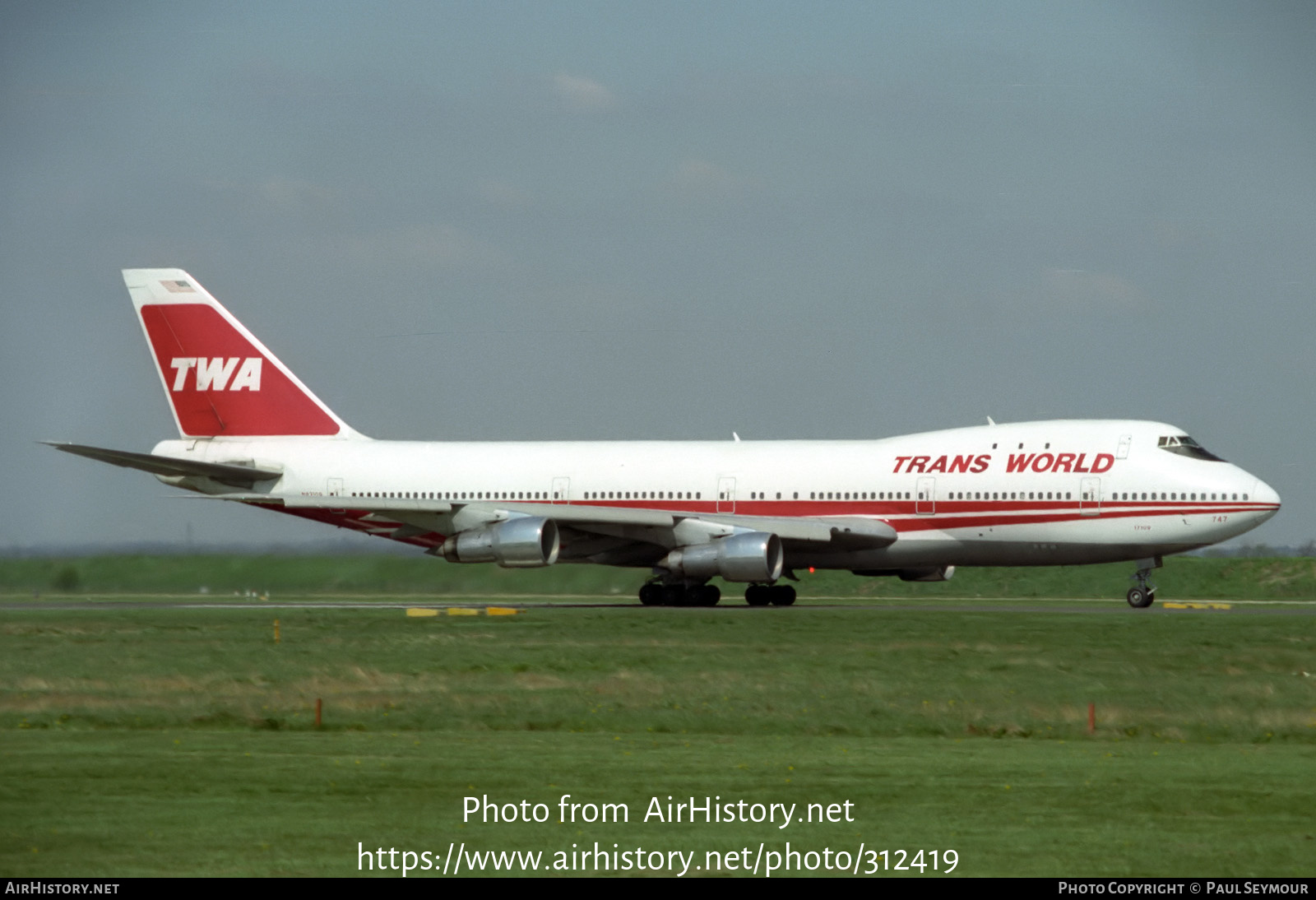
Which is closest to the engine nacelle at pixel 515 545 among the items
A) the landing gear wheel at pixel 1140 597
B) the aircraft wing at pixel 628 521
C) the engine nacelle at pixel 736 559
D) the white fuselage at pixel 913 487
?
the aircraft wing at pixel 628 521

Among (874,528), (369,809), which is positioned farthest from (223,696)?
(874,528)

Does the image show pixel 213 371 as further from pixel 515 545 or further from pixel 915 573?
pixel 915 573

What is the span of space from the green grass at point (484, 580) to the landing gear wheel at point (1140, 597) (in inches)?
539

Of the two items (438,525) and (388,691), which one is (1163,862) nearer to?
(388,691)

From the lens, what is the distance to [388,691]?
24750mm

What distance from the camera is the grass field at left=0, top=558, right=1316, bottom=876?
13.1 meters

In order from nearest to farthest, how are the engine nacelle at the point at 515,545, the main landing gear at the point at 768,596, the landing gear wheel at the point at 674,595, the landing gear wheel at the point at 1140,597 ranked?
the landing gear wheel at the point at 1140,597
the engine nacelle at the point at 515,545
the landing gear wheel at the point at 674,595
the main landing gear at the point at 768,596

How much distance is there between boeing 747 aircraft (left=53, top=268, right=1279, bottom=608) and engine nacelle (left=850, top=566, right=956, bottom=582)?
0.07 meters

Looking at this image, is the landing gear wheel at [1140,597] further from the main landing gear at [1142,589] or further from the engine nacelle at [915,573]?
the engine nacelle at [915,573]

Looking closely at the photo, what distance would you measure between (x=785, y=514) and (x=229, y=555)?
59.4ft

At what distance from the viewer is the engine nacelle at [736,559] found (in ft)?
140

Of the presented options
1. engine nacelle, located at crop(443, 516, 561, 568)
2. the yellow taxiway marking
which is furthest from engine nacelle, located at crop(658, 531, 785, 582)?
the yellow taxiway marking

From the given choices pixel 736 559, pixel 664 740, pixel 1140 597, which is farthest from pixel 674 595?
pixel 664 740

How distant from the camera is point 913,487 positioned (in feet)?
145
